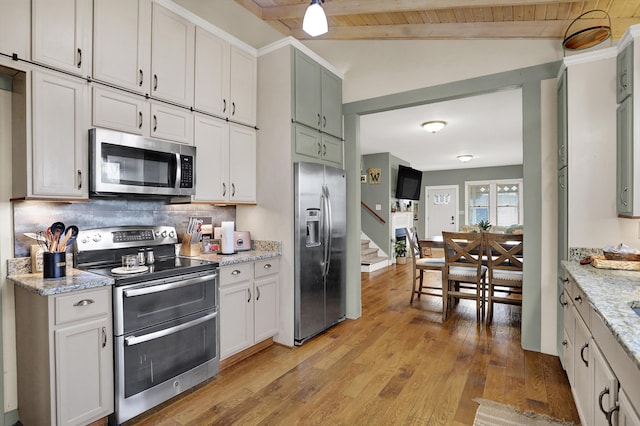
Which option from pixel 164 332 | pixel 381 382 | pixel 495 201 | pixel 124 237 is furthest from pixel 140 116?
pixel 495 201

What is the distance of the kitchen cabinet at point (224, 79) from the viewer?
276 cm

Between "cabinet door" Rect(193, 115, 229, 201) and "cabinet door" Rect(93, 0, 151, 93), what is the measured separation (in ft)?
1.71

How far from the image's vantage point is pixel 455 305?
4.47 meters

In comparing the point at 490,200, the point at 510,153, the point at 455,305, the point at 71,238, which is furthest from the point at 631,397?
the point at 490,200

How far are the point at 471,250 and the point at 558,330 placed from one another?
4.23 ft

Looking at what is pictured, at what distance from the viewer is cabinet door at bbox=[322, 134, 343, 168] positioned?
11.7 ft

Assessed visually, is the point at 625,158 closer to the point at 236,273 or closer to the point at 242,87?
the point at 236,273

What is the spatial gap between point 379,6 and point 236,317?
2.89 m

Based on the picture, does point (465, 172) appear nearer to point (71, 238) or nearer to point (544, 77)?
point (544, 77)

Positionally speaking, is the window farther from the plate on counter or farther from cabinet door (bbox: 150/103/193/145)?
the plate on counter

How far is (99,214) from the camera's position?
2.38 metres

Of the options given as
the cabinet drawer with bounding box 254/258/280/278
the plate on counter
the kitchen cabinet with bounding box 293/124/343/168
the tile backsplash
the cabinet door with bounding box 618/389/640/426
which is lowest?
the cabinet door with bounding box 618/389/640/426

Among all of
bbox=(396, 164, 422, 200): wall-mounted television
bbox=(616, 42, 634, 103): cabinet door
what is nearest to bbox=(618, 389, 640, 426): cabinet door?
Answer: bbox=(616, 42, 634, 103): cabinet door

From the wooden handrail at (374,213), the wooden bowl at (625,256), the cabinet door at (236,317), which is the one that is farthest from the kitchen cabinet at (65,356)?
the wooden handrail at (374,213)
